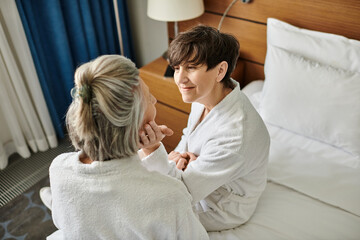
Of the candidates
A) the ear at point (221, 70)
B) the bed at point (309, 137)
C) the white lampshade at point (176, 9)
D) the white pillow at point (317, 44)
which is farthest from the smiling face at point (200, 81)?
the white lampshade at point (176, 9)

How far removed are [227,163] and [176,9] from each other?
1252 mm

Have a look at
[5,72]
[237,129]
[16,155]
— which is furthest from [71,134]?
[16,155]

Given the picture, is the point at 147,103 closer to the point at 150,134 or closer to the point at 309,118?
the point at 150,134

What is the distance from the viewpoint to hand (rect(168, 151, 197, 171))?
1380 millimetres

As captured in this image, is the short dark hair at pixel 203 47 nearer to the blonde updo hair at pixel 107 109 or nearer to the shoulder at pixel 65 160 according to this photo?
the blonde updo hair at pixel 107 109

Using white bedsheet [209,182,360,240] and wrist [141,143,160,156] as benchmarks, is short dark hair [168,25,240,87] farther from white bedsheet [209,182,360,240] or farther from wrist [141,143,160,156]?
white bedsheet [209,182,360,240]

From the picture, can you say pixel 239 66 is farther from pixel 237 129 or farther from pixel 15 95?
pixel 15 95

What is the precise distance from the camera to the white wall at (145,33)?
2713 mm

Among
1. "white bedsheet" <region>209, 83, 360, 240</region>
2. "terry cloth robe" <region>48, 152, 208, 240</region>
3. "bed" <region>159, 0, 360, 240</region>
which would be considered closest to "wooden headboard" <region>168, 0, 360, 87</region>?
"bed" <region>159, 0, 360, 240</region>

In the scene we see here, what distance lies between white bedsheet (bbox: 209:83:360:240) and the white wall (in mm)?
1437

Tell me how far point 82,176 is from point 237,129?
0.58 metres

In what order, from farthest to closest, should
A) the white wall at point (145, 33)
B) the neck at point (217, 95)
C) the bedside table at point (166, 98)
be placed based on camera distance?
1. the white wall at point (145, 33)
2. the bedside table at point (166, 98)
3. the neck at point (217, 95)

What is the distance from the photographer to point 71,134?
951 millimetres

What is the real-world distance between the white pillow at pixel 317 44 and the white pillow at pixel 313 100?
0.08 meters
